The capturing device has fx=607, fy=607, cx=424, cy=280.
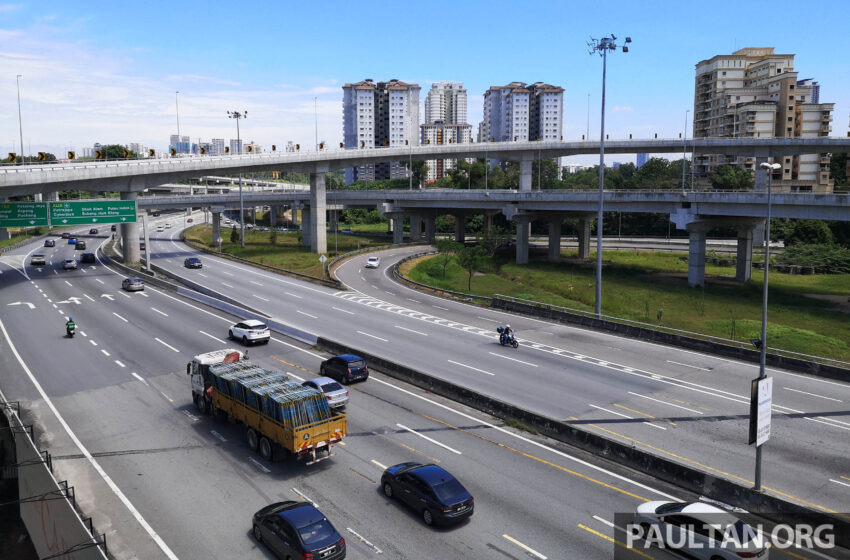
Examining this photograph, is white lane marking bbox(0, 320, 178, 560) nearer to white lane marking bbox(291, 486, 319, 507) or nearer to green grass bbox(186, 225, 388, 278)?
white lane marking bbox(291, 486, 319, 507)

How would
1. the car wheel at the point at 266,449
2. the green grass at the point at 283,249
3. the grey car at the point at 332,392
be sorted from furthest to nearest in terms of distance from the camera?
1. the green grass at the point at 283,249
2. the grey car at the point at 332,392
3. the car wheel at the point at 266,449

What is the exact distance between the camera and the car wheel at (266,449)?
70.8 ft

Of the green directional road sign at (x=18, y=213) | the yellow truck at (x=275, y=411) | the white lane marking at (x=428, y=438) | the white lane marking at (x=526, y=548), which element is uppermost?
the green directional road sign at (x=18, y=213)

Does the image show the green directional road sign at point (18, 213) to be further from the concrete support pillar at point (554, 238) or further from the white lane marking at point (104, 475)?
the concrete support pillar at point (554, 238)

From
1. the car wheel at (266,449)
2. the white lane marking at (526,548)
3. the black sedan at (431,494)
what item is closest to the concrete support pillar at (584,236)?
the car wheel at (266,449)

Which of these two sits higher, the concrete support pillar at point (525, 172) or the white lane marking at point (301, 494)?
the concrete support pillar at point (525, 172)

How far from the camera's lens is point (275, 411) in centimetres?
2067

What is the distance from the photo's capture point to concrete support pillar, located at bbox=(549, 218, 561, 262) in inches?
3600

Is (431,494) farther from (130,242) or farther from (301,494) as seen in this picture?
(130,242)

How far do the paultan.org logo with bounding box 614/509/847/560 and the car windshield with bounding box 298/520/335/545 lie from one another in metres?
7.55

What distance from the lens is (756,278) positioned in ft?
251

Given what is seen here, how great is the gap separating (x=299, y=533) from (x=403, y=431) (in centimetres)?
966

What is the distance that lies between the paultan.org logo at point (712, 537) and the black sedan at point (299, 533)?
24.5 ft

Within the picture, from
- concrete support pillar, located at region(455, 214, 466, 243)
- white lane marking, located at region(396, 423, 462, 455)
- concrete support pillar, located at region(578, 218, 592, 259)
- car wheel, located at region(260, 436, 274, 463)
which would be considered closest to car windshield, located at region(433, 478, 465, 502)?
white lane marking, located at region(396, 423, 462, 455)
